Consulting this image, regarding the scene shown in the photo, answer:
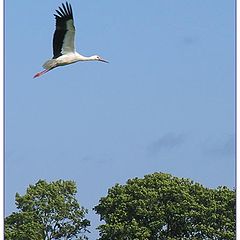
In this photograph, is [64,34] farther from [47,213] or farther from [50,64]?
[47,213]

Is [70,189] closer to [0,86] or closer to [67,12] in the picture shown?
[67,12]

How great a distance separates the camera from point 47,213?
70.2ft

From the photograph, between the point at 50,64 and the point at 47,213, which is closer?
the point at 50,64

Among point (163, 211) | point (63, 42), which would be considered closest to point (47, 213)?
point (163, 211)

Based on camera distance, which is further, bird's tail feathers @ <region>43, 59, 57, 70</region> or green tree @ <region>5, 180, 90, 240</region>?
green tree @ <region>5, 180, 90, 240</region>

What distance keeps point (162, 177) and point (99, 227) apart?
5.44 feet

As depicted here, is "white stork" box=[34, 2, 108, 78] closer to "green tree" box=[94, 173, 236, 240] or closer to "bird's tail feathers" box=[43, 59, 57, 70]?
"bird's tail feathers" box=[43, 59, 57, 70]

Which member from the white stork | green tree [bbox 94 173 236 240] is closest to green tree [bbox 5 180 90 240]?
green tree [bbox 94 173 236 240]

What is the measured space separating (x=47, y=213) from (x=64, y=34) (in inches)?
513

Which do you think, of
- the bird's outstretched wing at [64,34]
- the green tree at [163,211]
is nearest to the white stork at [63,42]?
the bird's outstretched wing at [64,34]

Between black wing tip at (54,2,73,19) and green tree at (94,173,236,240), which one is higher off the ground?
green tree at (94,173,236,240)

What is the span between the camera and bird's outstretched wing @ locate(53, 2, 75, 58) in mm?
8531

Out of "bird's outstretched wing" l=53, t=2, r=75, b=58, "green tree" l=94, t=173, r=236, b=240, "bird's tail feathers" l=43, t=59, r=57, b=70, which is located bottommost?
"bird's tail feathers" l=43, t=59, r=57, b=70

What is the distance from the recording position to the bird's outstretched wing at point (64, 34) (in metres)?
8.53
